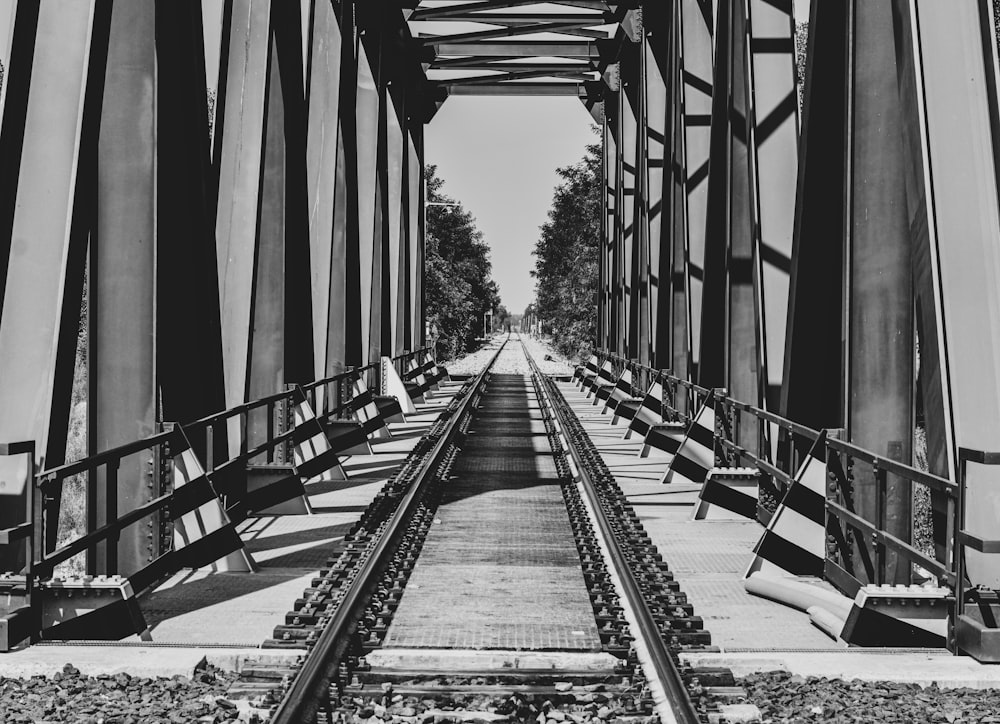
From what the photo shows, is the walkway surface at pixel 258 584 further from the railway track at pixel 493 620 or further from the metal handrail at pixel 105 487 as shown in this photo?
the metal handrail at pixel 105 487

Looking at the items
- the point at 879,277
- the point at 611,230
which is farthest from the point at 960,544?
the point at 611,230

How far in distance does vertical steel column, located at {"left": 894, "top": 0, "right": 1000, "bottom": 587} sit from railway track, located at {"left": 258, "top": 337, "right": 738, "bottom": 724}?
1584mm

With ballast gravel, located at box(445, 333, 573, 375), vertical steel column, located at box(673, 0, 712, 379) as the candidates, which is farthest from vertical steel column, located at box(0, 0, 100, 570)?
ballast gravel, located at box(445, 333, 573, 375)

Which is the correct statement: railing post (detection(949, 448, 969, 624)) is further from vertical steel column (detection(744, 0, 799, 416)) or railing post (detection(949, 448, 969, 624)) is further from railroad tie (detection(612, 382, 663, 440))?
railroad tie (detection(612, 382, 663, 440))

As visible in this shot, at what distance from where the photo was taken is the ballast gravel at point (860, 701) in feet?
15.3

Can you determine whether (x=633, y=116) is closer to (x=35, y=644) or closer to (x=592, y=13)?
(x=592, y=13)

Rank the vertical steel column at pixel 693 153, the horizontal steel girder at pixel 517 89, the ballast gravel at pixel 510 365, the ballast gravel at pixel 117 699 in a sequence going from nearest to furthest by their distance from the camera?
1. the ballast gravel at pixel 117 699
2. the vertical steel column at pixel 693 153
3. the horizontal steel girder at pixel 517 89
4. the ballast gravel at pixel 510 365

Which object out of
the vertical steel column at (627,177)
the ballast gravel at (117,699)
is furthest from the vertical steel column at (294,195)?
the vertical steel column at (627,177)

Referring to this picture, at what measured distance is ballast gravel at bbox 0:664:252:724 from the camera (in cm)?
462

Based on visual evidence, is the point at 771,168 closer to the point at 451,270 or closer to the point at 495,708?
the point at 495,708

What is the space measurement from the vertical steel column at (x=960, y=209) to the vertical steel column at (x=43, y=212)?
4.19m

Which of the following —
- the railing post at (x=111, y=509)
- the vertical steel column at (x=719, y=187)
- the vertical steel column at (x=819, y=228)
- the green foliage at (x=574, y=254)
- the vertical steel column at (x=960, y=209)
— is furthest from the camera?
the green foliage at (x=574, y=254)

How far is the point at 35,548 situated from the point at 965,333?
173 inches

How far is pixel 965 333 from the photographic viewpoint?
18.1ft
